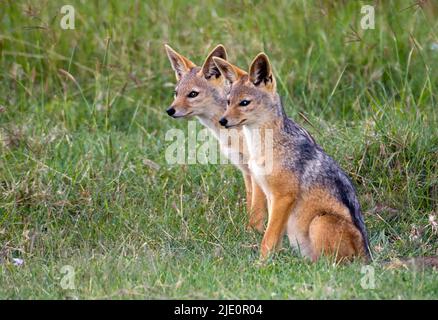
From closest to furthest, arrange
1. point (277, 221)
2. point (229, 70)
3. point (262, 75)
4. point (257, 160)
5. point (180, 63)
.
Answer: point (277, 221) < point (257, 160) < point (262, 75) < point (229, 70) < point (180, 63)

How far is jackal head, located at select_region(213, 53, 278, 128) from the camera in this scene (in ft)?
24.6

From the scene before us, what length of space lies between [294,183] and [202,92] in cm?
189

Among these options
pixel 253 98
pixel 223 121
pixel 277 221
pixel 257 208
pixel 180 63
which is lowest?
pixel 257 208

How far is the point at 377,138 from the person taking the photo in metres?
8.77

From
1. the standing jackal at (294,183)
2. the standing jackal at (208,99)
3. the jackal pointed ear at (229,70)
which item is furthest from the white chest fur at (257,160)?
the standing jackal at (208,99)

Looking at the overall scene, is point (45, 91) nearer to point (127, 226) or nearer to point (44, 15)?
point (44, 15)

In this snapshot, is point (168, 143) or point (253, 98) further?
point (168, 143)

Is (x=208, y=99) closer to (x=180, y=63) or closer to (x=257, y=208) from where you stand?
(x=180, y=63)

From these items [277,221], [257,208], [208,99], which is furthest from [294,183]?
[208,99]

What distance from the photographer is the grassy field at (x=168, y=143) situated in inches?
264

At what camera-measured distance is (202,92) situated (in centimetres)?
880

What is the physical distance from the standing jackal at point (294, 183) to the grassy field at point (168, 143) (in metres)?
0.21

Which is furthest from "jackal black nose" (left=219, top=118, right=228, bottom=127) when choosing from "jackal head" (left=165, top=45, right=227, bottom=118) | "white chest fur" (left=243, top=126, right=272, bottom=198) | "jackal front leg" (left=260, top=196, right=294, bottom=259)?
"jackal head" (left=165, top=45, right=227, bottom=118)
